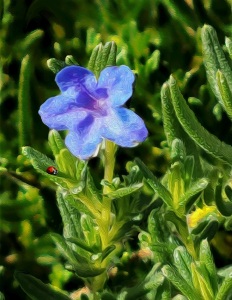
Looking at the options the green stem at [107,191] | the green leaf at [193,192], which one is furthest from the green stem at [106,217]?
the green leaf at [193,192]

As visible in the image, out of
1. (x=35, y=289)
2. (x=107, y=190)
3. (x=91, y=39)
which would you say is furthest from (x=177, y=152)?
(x=91, y=39)

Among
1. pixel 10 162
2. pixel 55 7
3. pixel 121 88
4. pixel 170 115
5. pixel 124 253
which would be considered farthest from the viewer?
pixel 55 7

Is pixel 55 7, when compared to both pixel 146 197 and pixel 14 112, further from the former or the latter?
pixel 146 197

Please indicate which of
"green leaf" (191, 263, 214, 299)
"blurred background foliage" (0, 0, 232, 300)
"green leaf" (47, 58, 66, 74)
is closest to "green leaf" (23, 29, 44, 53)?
"blurred background foliage" (0, 0, 232, 300)

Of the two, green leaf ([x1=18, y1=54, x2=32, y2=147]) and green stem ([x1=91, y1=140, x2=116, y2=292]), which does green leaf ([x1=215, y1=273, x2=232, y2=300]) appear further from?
green leaf ([x1=18, y1=54, x2=32, y2=147])

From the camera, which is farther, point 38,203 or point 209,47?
point 38,203

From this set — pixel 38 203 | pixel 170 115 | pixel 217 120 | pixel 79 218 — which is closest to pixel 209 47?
pixel 170 115
